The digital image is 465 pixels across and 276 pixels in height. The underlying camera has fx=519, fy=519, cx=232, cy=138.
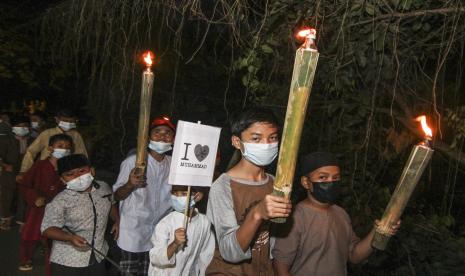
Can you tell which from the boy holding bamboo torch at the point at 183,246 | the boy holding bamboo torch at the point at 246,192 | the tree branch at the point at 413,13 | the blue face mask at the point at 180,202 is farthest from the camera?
the blue face mask at the point at 180,202

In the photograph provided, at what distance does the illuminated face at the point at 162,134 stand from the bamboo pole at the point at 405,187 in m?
2.77

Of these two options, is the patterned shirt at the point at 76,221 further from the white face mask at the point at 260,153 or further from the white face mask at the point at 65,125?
the white face mask at the point at 65,125

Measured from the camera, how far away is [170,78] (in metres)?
9.65

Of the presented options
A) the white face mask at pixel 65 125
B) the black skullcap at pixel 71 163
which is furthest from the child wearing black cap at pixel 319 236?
the white face mask at pixel 65 125

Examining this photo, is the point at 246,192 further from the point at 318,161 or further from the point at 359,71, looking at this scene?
the point at 359,71

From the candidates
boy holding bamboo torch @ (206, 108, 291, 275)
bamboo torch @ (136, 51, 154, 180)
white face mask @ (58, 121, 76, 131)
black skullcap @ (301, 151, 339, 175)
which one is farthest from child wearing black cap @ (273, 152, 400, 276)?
white face mask @ (58, 121, 76, 131)

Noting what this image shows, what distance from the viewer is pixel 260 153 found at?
2943 mm

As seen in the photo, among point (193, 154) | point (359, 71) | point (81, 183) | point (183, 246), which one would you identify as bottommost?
point (183, 246)

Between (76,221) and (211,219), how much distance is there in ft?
5.73

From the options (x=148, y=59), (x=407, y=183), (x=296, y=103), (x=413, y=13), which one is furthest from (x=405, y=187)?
(x=148, y=59)

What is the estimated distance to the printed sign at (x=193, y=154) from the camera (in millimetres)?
3254

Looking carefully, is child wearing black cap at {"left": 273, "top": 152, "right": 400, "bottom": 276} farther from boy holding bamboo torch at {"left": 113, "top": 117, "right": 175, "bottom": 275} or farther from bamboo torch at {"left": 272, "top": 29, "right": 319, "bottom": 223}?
boy holding bamboo torch at {"left": 113, "top": 117, "right": 175, "bottom": 275}

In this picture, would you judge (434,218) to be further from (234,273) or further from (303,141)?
(234,273)

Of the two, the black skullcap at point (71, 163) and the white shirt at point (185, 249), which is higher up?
the black skullcap at point (71, 163)
